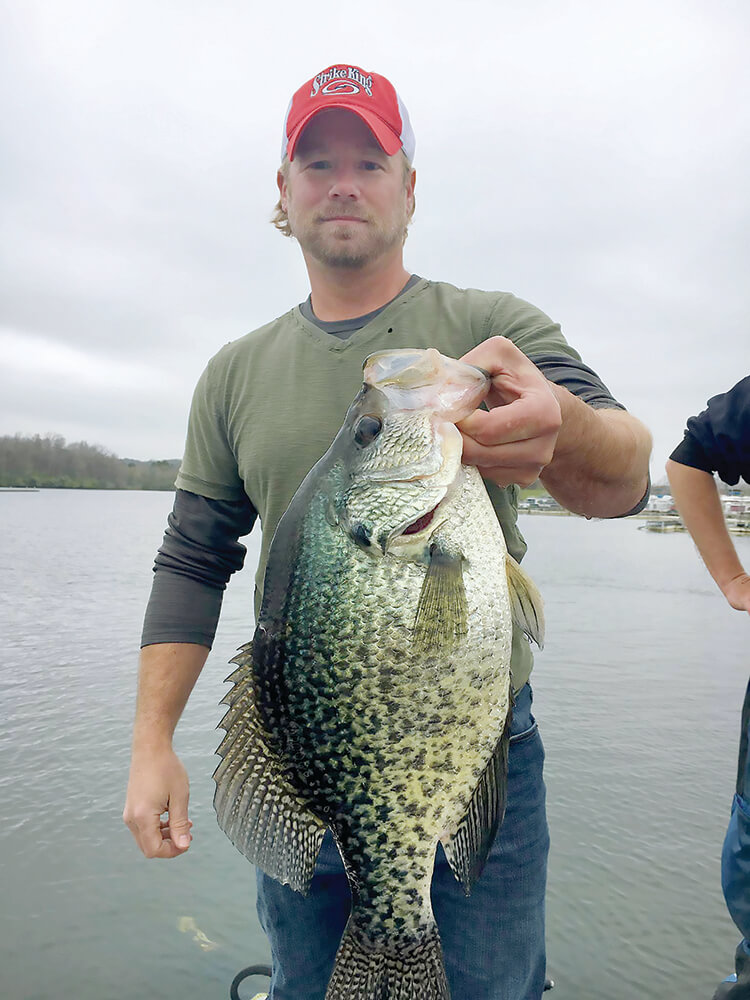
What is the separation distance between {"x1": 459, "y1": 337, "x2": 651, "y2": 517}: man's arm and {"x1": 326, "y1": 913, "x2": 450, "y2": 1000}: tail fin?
95 centimetres

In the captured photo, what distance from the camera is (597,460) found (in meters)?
1.41

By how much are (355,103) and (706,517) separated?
7.57ft

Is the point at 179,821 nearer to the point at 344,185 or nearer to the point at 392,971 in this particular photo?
the point at 392,971

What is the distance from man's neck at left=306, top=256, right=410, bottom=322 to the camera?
1.84 metres

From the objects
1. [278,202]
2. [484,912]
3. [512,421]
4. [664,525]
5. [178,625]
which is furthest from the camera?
[664,525]

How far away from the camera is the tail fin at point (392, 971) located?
52.7 inches

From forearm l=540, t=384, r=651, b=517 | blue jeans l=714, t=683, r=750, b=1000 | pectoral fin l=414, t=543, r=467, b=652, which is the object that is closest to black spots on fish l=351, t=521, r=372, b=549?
pectoral fin l=414, t=543, r=467, b=652

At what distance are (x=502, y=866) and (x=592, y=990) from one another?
208cm

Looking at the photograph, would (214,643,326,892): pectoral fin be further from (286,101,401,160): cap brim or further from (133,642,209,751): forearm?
(286,101,401,160): cap brim

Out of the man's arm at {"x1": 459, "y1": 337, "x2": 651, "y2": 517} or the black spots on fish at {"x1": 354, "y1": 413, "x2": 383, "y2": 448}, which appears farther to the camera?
the black spots on fish at {"x1": 354, "y1": 413, "x2": 383, "y2": 448}

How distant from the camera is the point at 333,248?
1.79 m

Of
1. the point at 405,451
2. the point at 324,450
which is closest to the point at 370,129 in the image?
the point at 324,450

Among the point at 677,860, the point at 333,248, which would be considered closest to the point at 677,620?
the point at 677,860

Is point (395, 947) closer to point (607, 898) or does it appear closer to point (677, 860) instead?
point (607, 898)
